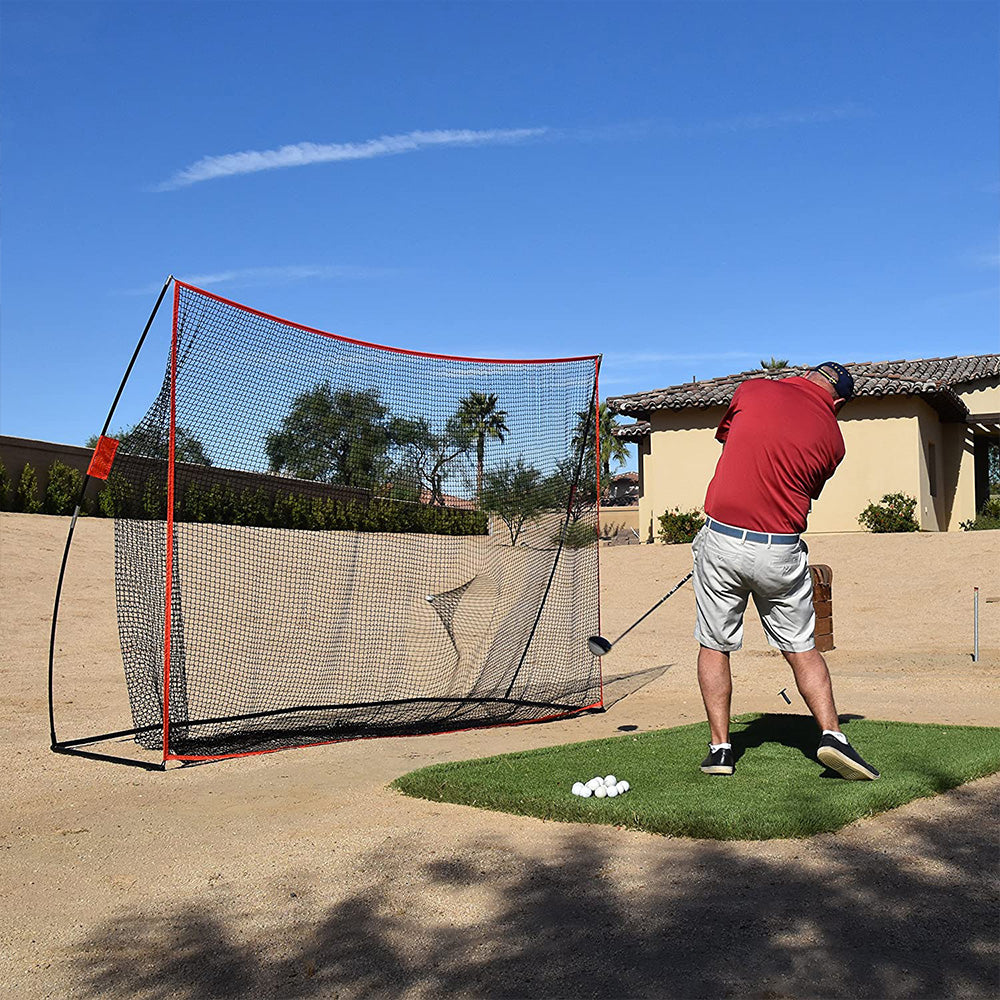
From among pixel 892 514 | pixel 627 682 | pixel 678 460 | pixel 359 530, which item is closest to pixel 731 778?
pixel 359 530

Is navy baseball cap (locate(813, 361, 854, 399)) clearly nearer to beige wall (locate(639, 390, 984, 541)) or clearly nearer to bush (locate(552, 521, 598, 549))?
bush (locate(552, 521, 598, 549))

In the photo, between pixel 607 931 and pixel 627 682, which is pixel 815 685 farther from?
pixel 627 682

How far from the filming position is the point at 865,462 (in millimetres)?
24094

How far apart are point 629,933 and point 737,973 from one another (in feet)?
1.56

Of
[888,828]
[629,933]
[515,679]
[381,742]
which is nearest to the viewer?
[629,933]

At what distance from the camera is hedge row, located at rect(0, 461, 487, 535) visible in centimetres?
740

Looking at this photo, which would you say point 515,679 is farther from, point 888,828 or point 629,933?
point 629,933

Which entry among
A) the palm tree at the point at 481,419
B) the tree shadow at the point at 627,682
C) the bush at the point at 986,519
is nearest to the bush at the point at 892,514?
the bush at the point at 986,519

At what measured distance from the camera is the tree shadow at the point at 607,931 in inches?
128

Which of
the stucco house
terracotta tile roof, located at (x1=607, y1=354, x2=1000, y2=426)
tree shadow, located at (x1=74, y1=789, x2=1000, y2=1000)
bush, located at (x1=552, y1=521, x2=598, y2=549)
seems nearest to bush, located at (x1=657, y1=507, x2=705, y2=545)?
the stucco house

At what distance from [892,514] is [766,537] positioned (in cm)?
1903

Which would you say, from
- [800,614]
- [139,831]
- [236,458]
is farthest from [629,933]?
[236,458]

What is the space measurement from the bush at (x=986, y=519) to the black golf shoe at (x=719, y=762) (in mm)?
20799

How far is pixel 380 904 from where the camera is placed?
4.07 meters
